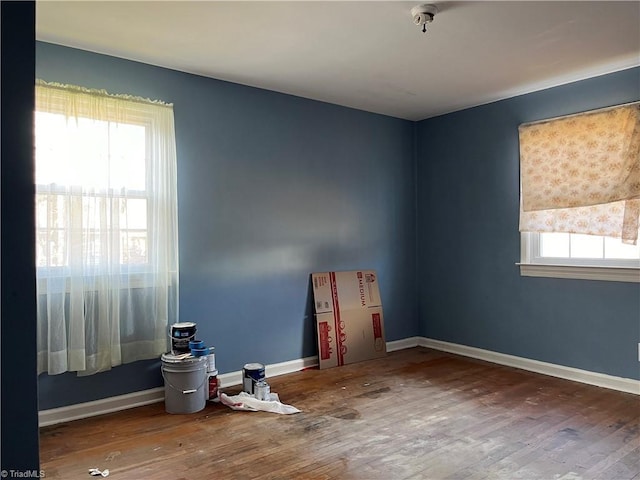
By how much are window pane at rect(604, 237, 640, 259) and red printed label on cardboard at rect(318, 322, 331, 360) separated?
2423mm

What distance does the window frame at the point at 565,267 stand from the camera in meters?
A: 3.65

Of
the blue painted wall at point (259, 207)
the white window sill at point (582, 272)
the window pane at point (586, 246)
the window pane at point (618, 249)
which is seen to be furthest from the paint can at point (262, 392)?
the window pane at point (618, 249)

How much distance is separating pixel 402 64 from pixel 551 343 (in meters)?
2.67

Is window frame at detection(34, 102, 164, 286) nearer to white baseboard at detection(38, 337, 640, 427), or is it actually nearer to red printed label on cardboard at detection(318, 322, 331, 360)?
white baseboard at detection(38, 337, 640, 427)

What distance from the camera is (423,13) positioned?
104 inches

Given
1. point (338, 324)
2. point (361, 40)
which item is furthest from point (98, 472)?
point (361, 40)

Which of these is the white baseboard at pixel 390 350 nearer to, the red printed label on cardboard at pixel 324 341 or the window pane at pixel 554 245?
the red printed label on cardboard at pixel 324 341

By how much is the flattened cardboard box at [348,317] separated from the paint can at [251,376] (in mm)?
912

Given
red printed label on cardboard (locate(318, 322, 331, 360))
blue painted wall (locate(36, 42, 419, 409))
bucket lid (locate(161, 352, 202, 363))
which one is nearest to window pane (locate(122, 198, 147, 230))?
blue painted wall (locate(36, 42, 419, 409))

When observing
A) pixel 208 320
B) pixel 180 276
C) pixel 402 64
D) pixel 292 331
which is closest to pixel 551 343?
pixel 292 331

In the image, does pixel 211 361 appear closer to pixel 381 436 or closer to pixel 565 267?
pixel 381 436

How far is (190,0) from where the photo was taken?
252 centimetres

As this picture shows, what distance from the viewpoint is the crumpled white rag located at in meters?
3.25

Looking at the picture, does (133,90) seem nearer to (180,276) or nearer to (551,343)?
(180,276)
